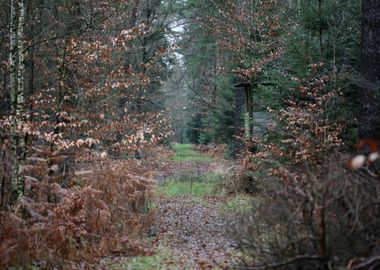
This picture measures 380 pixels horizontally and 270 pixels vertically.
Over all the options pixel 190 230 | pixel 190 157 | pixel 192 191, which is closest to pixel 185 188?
pixel 192 191

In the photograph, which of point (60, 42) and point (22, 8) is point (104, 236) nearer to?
point (22, 8)

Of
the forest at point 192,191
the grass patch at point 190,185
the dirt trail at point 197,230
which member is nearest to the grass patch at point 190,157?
the grass patch at point 190,185

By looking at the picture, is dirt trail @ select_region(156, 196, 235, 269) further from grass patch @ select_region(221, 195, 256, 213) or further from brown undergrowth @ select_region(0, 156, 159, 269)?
brown undergrowth @ select_region(0, 156, 159, 269)

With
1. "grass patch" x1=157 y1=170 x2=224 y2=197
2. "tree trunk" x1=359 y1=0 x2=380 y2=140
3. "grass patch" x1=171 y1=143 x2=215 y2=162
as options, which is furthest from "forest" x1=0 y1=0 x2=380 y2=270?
"grass patch" x1=171 y1=143 x2=215 y2=162

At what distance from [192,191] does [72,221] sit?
979 centimetres

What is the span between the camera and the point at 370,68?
31.4 ft

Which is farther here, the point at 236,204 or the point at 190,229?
the point at 236,204

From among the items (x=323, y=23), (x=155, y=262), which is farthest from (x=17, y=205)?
(x=323, y=23)

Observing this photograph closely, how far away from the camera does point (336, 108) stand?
38.3 ft

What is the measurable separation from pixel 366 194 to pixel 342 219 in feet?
1.28

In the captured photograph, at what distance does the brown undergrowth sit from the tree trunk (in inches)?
196

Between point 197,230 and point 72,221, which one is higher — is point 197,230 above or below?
below

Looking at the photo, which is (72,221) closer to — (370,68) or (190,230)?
(190,230)

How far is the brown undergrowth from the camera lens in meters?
7.56
